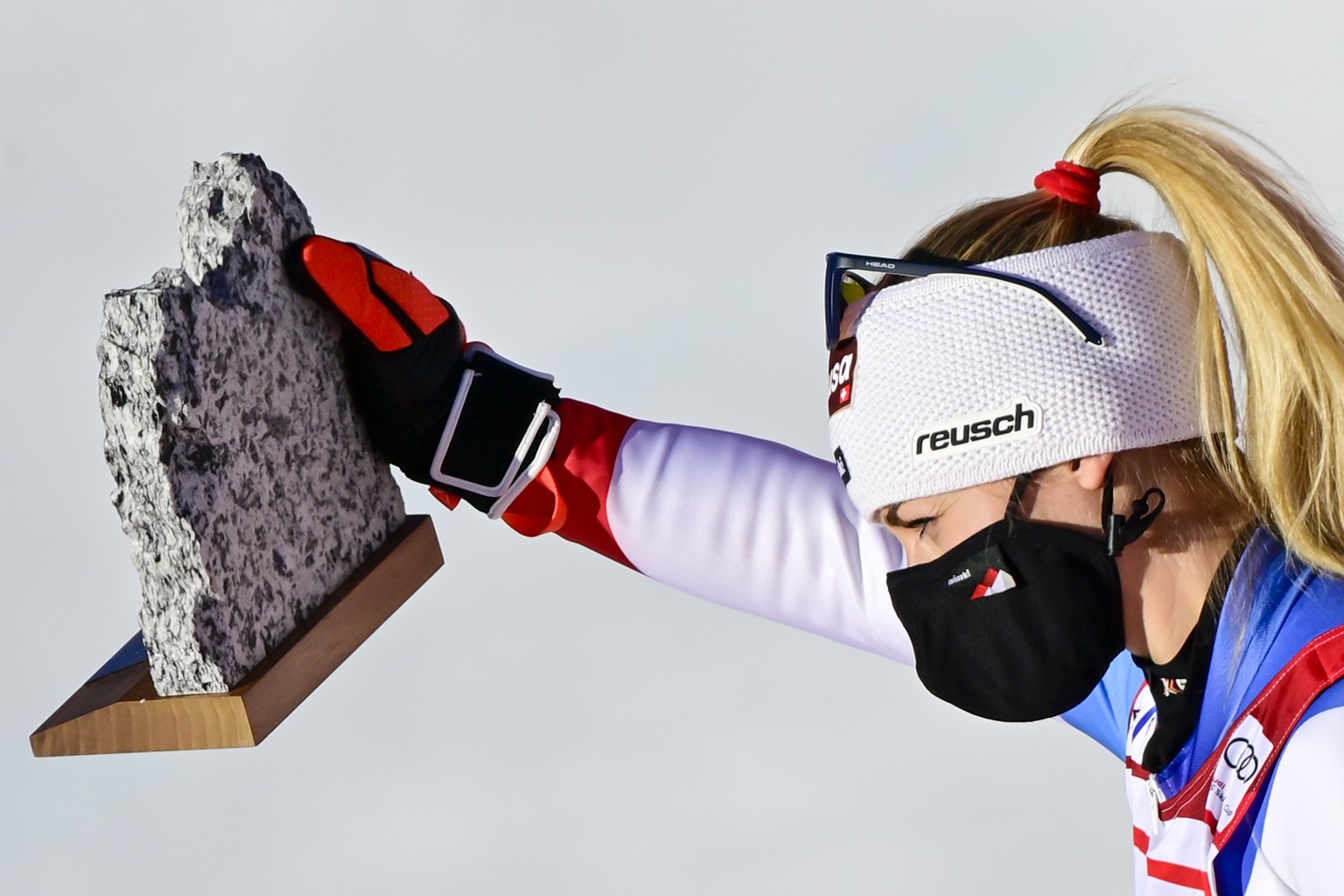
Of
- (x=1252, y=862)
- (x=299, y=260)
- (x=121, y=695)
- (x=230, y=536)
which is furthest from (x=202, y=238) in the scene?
(x=1252, y=862)

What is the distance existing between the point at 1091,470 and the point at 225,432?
88 centimetres

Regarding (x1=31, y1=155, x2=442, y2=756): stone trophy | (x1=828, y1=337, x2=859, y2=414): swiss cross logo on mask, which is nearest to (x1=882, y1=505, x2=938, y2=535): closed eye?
(x1=828, y1=337, x2=859, y2=414): swiss cross logo on mask

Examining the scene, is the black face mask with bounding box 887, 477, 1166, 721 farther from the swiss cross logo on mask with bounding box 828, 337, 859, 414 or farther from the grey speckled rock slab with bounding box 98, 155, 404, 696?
the grey speckled rock slab with bounding box 98, 155, 404, 696

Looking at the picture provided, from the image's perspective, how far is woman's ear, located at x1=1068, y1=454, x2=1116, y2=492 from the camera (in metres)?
1.27

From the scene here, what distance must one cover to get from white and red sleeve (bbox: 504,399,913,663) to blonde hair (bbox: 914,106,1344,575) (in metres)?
0.51

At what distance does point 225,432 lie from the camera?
4.47 ft

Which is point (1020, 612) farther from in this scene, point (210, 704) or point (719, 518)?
point (210, 704)

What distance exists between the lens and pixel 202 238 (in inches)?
54.4

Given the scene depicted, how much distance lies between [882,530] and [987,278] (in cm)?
51

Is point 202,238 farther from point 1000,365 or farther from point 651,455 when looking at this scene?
point 1000,365

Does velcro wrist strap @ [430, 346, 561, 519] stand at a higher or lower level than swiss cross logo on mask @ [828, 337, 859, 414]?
lower

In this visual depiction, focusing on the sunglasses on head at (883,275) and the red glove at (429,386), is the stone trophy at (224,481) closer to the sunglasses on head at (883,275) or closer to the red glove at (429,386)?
the red glove at (429,386)

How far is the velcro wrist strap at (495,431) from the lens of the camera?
5.04 ft

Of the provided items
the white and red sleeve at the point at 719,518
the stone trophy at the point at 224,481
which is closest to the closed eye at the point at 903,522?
the white and red sleeve at the point at 719,518
